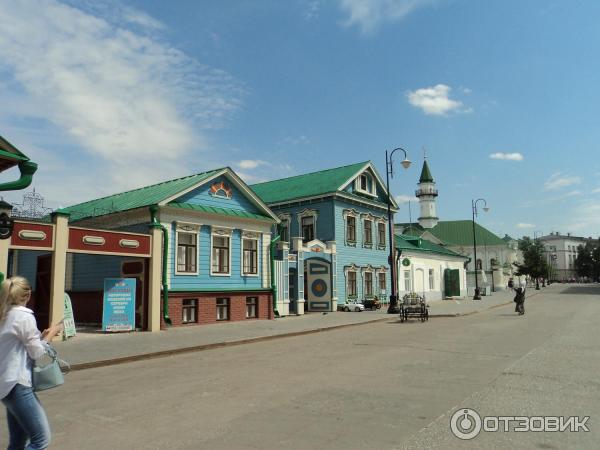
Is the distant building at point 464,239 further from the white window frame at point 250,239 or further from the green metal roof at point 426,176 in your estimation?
the white window frame at point 250,239

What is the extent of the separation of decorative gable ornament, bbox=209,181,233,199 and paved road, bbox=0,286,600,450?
34.4ft

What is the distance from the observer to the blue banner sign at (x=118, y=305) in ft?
58.2

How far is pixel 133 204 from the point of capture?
69.9ft

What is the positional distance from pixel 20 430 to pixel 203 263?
57.2ft

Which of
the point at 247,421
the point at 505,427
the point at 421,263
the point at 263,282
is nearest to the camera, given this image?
the point at 505,427

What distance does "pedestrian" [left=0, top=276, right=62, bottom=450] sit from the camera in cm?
378

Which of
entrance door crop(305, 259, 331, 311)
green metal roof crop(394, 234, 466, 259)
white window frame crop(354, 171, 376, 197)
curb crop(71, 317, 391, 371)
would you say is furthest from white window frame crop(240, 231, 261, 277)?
green metal roof crop(394, 234, 466, 259)

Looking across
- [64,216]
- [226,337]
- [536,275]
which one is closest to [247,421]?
[226,337]

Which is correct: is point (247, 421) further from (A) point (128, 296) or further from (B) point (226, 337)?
(A) point (128, 296)

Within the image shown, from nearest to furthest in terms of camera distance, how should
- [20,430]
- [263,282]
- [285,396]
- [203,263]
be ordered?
[20,430] → [285,396] → [203,263] → [263,282]

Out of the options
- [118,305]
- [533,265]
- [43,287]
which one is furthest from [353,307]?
[533,265]

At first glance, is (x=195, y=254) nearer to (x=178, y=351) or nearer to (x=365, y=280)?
(x=178, y=351)
